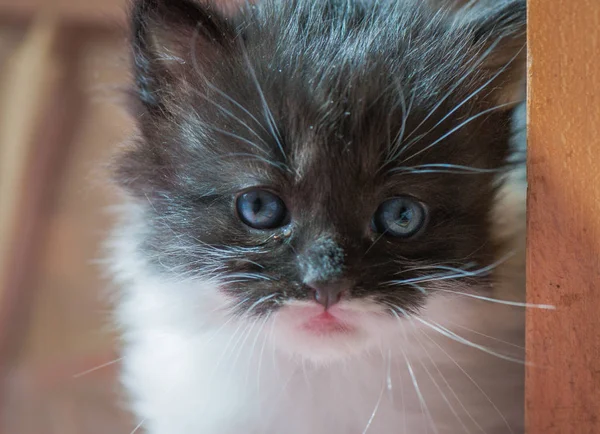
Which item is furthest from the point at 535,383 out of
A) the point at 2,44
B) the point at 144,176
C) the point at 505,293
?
the point at 2,44

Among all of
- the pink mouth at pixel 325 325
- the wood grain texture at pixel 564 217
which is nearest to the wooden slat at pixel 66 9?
the pink mouth at pixel 325 325

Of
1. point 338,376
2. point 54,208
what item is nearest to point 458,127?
point 338,376

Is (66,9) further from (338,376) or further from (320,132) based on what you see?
(338,376)

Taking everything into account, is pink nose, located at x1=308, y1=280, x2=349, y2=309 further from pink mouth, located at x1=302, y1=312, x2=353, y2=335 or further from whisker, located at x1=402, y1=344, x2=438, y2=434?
whisker, located at x1=402, y1=344, x2=438, y2=434

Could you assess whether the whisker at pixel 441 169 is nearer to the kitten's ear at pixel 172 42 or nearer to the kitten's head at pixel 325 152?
the kitten's head at pixel 325 152

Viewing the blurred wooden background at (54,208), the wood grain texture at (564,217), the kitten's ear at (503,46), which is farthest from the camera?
the blurred wooden background at (54,208)

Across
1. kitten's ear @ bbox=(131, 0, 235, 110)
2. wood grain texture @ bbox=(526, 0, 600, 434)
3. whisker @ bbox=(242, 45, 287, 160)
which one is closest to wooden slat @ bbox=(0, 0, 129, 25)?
kitten's ear @ bbox=(131, 0, 235, 110)

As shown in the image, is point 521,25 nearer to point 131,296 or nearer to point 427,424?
point 427,424
